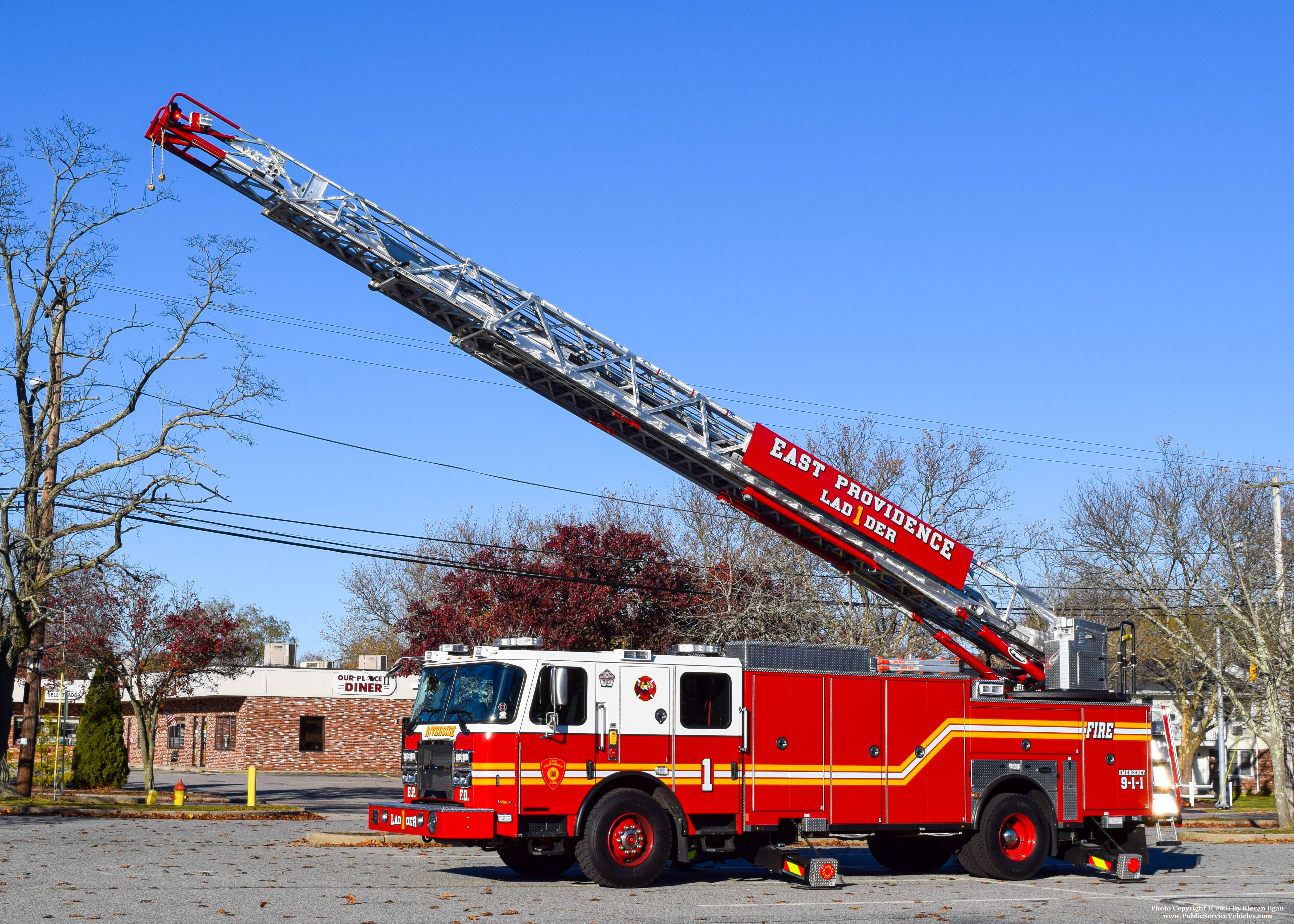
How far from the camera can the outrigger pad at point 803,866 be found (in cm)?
1512

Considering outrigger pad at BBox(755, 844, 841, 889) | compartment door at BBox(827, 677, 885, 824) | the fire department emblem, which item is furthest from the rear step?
the fire department emblem

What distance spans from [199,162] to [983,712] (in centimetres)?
1162

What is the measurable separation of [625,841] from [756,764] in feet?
5.75

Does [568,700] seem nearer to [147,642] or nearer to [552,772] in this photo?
[552,772]

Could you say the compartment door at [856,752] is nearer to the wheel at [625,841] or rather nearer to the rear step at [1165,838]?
the wheel at [625,841]

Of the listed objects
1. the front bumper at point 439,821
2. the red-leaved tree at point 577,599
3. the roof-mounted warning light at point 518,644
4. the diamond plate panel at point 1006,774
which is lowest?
the front bumper at point 439,821

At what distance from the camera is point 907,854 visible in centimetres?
1773

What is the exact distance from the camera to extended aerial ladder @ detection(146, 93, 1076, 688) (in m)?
16.6

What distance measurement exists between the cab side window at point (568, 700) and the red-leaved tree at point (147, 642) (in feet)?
57.0

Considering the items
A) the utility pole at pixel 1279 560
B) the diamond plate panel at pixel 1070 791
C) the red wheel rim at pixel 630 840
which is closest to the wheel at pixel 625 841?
the red wheel rim at pixel 630 840

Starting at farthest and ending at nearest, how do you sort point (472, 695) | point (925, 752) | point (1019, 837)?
point (1019, 837)
point (925, 752)
point (472, 695)

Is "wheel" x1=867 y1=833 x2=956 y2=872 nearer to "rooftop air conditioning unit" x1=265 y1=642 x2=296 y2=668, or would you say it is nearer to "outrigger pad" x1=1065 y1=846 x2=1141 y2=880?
"outrigger pad" x1=1065 y1=846 x2=1141 y2=880

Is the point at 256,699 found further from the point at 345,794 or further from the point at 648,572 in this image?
the point at 648,572

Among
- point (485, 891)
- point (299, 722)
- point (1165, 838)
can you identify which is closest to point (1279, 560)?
point (1165, 838)
